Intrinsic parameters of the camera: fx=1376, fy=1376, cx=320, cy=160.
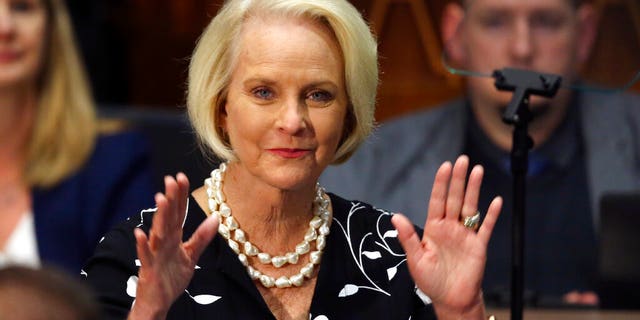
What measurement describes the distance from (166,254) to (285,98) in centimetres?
42

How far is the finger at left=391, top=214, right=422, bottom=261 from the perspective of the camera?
238cm

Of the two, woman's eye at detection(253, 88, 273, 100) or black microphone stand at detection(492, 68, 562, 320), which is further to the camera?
black microphone stand at detection(492, 68, 562, 320)

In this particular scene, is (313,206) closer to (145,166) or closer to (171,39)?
(145,166)

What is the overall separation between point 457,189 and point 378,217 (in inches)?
15.8

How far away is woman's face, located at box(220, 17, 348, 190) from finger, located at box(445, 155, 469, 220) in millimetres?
270

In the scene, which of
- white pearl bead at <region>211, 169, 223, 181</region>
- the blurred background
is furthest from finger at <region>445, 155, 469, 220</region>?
the blurred background

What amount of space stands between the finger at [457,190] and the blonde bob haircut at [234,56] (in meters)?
0.28

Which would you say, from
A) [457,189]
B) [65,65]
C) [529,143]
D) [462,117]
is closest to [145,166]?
[65,65]

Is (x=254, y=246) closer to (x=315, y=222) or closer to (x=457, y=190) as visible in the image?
(x=315, y=222)

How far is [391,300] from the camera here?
2.64m

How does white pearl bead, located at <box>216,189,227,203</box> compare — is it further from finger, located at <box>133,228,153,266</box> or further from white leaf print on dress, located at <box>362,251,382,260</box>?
finger, located at <box>133,228,153,266</box>

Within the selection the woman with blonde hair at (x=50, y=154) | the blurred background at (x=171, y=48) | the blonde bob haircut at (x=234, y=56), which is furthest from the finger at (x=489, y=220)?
the blurred background at (x=171, y=48)

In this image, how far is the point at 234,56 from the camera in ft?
8.50

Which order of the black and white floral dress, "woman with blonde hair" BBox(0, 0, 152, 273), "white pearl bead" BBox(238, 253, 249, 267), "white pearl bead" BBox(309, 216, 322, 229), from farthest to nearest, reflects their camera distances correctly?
"woman with blonde hair" BBox(0, 0, 152, 273), "white pearl bead" BBox(309, 216, 322, 229), "white pearl bead" BBox(238, 253, 249, 267), the black and white floral dress
